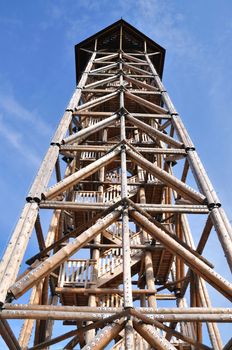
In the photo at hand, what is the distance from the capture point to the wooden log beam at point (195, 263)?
4.51 metres

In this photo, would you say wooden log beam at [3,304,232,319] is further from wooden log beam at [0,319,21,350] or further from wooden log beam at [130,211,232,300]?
wooden log beam at [130,211,232,300]

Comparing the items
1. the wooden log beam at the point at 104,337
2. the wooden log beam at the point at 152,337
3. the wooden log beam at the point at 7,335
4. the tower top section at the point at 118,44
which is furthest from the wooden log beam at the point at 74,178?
the tower top section at the point at 118,44

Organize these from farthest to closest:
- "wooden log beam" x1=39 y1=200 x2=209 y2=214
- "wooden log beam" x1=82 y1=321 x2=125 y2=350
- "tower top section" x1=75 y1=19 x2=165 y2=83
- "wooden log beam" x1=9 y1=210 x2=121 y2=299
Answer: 1. "tower top section" x1=75 y1=19 x2=165 y2=83
2. "wooden log beam" x1=39 y1=200 x2=209 y2=214
3. "wooden log beam" x1=9 y1=210 x2=121 y2=299
4. "wooden log beam" x1=82 y1=321 x2=125 y2=350

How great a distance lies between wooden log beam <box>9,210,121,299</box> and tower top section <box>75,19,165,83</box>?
1359 cm

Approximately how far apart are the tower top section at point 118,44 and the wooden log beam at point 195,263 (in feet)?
44.7

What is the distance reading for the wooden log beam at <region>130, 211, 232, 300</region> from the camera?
4.51 metres

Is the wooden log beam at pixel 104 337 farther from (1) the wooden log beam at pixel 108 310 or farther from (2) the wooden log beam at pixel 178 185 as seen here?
(2) the wooden log beam at pixel 178 185

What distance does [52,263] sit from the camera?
462 centimetres

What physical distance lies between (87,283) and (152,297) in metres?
1.68

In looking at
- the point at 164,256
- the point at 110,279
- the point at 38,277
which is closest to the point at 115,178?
the point at 164,256

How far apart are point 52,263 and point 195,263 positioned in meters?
1.87

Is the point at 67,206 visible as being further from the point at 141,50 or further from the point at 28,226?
the point at 141,50

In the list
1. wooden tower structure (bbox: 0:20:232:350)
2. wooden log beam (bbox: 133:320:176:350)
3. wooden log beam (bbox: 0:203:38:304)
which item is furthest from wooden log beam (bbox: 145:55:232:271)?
wooden log beam (bbox: 0:203:38:304)

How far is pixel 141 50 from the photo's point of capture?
58.9 feet
